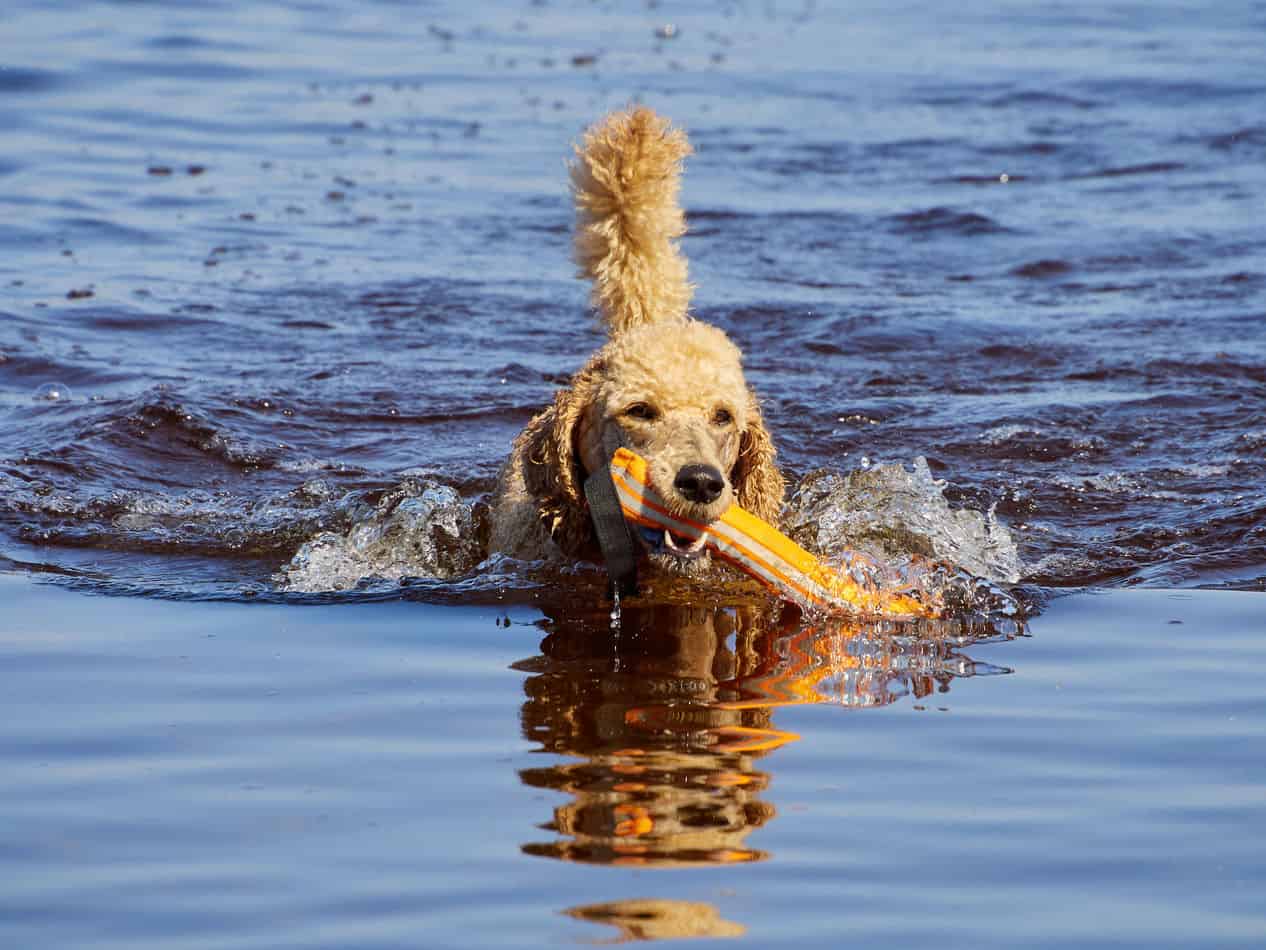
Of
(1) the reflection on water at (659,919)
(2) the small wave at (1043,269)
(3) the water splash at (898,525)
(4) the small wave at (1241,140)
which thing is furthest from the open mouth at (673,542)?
(4) the small wave at (1241,140)

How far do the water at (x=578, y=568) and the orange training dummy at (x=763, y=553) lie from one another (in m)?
0.13

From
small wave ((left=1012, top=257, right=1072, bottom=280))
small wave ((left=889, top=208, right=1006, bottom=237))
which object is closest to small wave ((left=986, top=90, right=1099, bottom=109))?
small wave ((left=889, top=208, right=1006, bottom=237))

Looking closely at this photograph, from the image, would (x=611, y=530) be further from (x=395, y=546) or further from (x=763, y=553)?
(x=395, y=546)

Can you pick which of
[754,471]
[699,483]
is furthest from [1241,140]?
[699,483]

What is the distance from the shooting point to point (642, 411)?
5.50m

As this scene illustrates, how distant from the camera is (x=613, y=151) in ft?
21.4

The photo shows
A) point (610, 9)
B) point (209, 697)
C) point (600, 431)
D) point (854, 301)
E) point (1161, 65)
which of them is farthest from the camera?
point (610, 9)

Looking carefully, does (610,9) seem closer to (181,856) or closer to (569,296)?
(569,296)

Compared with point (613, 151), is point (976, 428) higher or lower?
lower

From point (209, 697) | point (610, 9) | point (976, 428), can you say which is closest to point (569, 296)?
point (976, 428)

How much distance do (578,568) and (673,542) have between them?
712mm

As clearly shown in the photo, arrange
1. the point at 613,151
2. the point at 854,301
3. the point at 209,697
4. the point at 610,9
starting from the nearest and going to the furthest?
the point at 209,697 < the point at 613,151 < the point at 854,301 < the point at 610,9

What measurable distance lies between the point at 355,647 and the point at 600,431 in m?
1.07

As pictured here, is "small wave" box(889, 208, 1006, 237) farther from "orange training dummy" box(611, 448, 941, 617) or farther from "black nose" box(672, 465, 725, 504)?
"black nose" box(672, 465, 725, 504)
